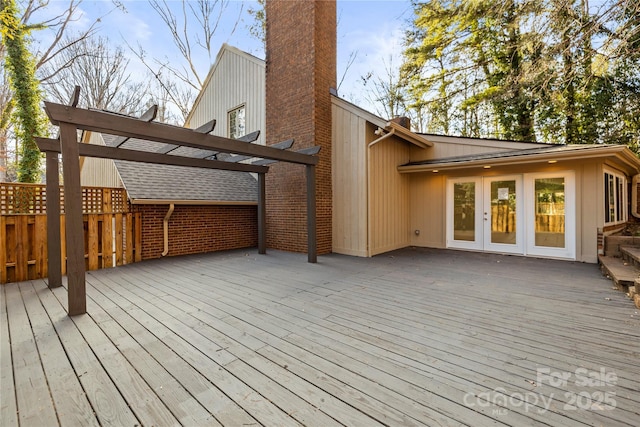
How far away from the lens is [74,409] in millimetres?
1679

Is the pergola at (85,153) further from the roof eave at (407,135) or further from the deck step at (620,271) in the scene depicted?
the deck step at (620,271)

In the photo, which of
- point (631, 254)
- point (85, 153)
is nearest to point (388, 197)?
point (631, 254)

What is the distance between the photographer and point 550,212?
625 cm

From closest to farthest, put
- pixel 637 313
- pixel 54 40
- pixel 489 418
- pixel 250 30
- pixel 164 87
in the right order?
1. pixel 489 418
2. pixel 637 313
3. pixel 54 40
4. pixel 250 30
5. pixel 164 87

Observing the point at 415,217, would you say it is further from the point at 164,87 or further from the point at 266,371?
the point at 164,87

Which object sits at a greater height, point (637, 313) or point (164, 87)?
point (164, 87)

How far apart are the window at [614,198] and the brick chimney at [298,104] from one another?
6.07 metres

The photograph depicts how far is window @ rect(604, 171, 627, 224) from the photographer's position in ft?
19.8

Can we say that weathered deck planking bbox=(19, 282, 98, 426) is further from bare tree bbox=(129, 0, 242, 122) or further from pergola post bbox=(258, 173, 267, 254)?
bare tree bbox=(129, 0, 242, 122)

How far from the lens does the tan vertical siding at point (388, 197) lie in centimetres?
682

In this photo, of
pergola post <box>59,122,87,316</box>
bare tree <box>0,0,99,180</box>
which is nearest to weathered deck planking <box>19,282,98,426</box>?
pergola post <box>59,122,87,316</box>

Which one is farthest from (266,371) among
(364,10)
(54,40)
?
(54,40)

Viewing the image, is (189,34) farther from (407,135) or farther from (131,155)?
(407,135)

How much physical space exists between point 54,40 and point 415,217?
15.9 meters
